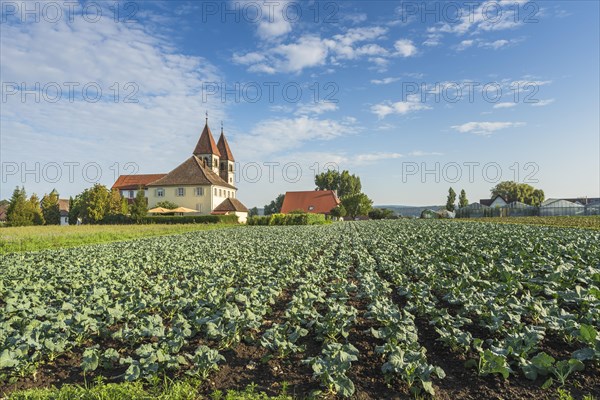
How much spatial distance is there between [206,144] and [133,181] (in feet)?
67.9

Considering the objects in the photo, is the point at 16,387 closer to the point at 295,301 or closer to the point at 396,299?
the point at 295,301

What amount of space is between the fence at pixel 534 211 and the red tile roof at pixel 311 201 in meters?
24.1

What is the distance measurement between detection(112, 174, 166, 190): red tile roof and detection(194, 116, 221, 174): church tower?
1547cm

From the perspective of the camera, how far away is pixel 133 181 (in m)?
73.4

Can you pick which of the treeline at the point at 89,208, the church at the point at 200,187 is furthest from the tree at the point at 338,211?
the treeline at the point at 89,208

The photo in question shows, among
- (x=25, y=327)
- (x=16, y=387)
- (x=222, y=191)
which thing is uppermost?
(x=222, y=191)

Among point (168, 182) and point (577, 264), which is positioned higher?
point (168, 182)

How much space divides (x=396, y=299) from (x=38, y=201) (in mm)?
62895

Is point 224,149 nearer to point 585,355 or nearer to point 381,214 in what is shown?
point 381,214

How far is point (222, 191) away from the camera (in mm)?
59375

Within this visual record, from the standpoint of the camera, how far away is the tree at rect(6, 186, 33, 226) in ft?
155

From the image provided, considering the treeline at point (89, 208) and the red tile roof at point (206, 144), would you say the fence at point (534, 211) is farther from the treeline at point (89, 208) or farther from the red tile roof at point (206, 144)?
the treeline at point (89, 208)

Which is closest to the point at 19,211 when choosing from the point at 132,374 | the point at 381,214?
the point at 381,214

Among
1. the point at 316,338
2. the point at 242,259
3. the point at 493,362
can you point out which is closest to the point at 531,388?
the point at 493,362
